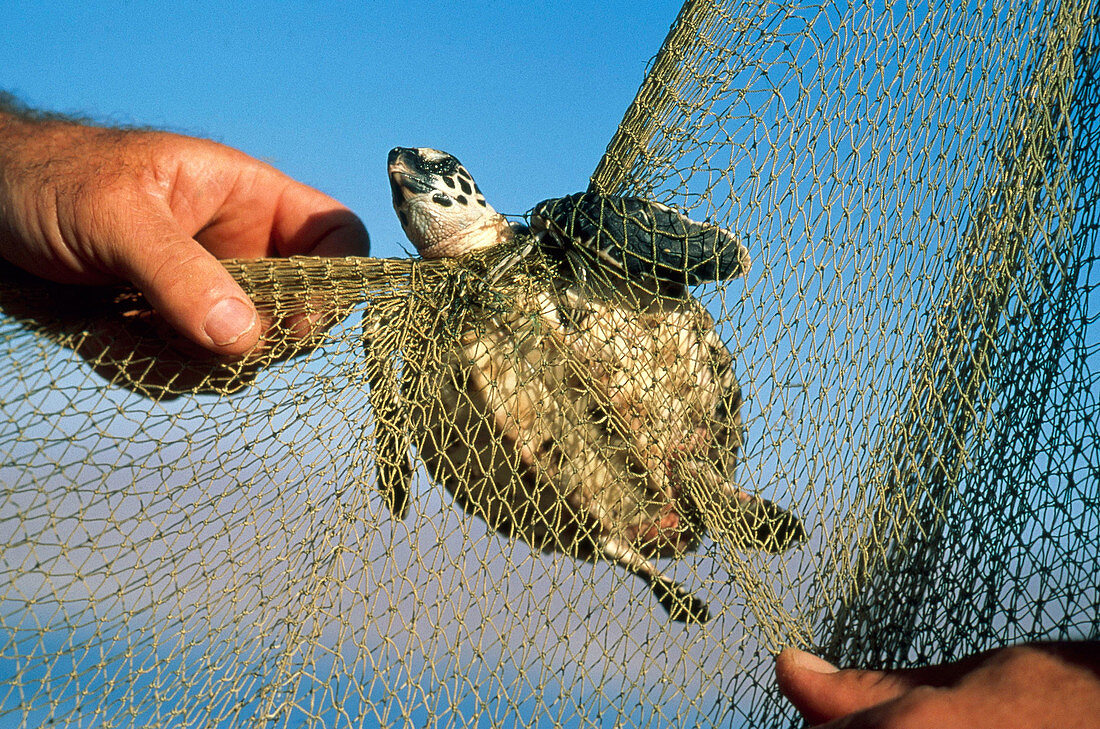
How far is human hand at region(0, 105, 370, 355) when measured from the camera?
1354 millimetres

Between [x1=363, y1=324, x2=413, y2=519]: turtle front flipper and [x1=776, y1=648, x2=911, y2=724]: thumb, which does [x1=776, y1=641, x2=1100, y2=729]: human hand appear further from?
[x1=363, y1=324, x2=413, y2=519]: turtle front flipper

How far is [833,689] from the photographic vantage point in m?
1.06

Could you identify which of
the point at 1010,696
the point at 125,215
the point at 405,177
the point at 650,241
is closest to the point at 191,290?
the point at 125,215

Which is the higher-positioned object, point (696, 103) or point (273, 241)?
point (696, 103)

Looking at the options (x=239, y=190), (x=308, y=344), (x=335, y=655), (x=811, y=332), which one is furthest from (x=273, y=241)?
(x=811, y=332)

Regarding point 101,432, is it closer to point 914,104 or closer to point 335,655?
point 335,655

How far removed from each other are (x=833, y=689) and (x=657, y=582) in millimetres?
502

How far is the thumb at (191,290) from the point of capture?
52.6 inches

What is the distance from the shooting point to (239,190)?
74.4 inches

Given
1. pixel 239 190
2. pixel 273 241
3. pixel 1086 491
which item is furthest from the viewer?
pixel 273 241

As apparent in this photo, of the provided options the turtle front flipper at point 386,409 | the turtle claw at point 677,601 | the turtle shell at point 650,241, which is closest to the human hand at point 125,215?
the turtle front flipper at point 386,409

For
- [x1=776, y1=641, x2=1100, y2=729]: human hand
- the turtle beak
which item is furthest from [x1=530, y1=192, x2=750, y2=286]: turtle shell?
[x1=776, y1=641, x2=1100, y2=729]: human hand

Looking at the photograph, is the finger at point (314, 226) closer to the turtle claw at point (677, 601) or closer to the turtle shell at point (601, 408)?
the turtle shell at point (601, 408)

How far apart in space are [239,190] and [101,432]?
755mm
